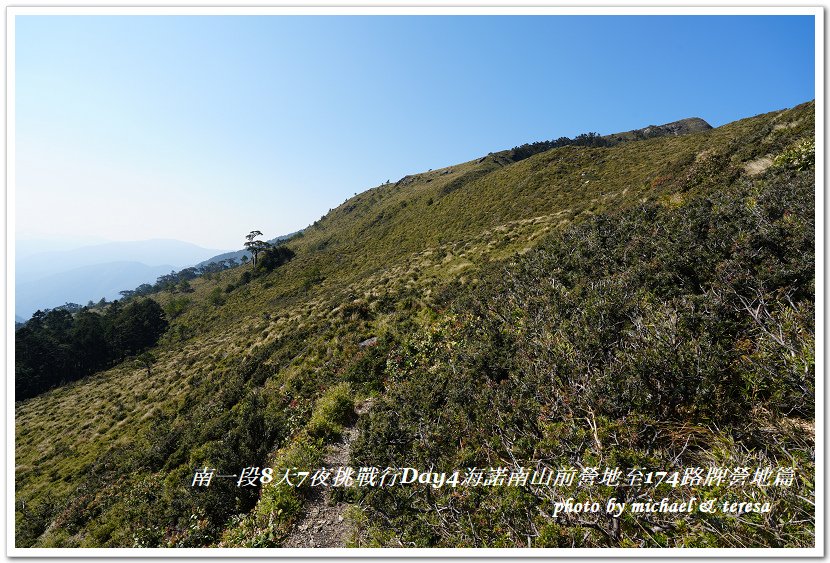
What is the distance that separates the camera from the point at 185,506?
30.2ft

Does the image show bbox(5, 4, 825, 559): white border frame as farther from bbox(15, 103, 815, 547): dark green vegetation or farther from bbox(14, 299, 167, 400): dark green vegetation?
bbox(14, 299, 167, 400): dark green vegetation

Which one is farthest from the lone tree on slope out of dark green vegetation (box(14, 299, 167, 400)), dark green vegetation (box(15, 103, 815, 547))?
dark green vegetation (box(15, 103, 815, 547))

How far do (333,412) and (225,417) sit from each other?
8.74 m

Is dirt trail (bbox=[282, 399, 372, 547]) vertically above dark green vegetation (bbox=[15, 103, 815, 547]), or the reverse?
dark green vegetation (bbox=[15, 103, 815, 547])

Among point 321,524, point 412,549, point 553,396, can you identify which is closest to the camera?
point 412,549

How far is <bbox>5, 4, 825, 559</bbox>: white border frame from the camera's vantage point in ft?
12.1

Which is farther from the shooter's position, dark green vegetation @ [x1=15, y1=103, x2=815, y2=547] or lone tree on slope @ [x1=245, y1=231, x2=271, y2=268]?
lone tree on slope @ [x1=245, y1=231, x2=271, y2=268]

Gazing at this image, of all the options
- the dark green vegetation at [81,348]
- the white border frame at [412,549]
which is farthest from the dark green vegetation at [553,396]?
the dark green vegetation at [81,348]

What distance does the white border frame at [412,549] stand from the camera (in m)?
3.69

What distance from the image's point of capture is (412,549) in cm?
412

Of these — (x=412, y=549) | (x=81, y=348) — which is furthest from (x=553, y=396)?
(x=81, y=348)

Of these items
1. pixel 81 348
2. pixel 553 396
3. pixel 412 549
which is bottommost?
pixel 81 348

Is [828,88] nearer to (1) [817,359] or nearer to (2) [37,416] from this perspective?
(1) [817,359]

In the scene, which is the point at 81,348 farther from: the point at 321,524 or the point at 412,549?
the point at 412,549
